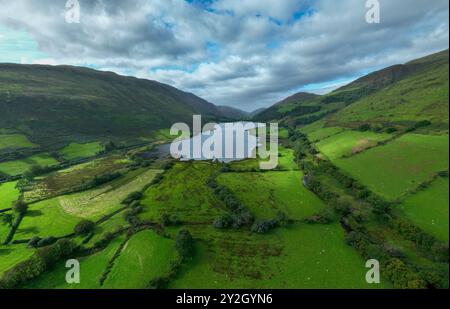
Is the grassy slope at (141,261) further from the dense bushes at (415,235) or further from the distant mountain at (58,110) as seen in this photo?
the distant mountain at (58,110)

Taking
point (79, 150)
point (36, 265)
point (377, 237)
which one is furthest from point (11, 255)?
point (79, 150)

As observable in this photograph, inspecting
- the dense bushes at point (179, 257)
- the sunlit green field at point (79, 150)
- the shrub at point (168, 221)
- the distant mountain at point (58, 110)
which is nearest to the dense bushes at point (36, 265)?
the shrub at point (168, 221)

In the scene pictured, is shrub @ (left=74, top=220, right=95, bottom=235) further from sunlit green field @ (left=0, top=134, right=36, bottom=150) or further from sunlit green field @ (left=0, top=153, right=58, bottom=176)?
sunlit green field @ (left=0, top=134, right=36, bottom=150)

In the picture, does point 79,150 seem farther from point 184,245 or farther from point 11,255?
point 184,245

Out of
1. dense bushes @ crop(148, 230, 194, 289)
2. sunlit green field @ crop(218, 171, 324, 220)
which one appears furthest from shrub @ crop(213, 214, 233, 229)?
sunlit green field @ crop(218, 171, 324, 220)

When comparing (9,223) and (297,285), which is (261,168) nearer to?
(297,285)

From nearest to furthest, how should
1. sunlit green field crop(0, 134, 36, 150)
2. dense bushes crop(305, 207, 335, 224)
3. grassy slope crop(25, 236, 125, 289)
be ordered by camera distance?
grassy slope crop(25, 236, 125, 289) → dense bushes crop(305, 207, 335, 224) → sunlit green field crop(0, 134, 36, 150)

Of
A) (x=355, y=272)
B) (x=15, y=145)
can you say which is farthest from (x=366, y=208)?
(x=15, y=145)
